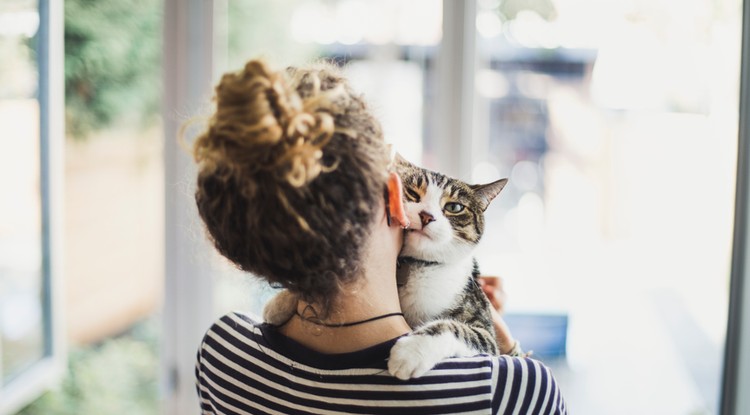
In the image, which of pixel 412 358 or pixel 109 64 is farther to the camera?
pixel 109 64

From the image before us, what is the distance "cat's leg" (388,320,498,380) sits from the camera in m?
0.77

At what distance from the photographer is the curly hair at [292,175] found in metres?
0.70

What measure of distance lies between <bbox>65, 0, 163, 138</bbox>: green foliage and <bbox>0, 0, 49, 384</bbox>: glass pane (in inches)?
6.4

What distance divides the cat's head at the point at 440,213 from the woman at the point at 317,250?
11cm

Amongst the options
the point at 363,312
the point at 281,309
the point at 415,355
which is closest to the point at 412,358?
the point at 415,355

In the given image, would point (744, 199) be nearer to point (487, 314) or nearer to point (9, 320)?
point (487, 314)

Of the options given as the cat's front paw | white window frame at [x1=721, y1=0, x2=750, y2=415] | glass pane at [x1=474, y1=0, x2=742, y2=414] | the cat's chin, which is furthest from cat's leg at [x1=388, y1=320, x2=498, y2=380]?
white window frame at [x1=721, y1=0, x2=750, y2=415]

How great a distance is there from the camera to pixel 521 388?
79 centimetres

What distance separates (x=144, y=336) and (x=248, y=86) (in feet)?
5.29

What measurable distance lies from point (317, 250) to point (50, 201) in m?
1.44

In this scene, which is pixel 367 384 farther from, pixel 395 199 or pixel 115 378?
pixel 115 378

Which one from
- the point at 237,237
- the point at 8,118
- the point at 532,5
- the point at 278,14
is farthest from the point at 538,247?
the point at 8,118

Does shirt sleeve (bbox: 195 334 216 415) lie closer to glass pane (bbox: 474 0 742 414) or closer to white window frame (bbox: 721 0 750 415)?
glass pane (bbox: 474 0 742 414)

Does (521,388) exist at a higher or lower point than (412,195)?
lower
